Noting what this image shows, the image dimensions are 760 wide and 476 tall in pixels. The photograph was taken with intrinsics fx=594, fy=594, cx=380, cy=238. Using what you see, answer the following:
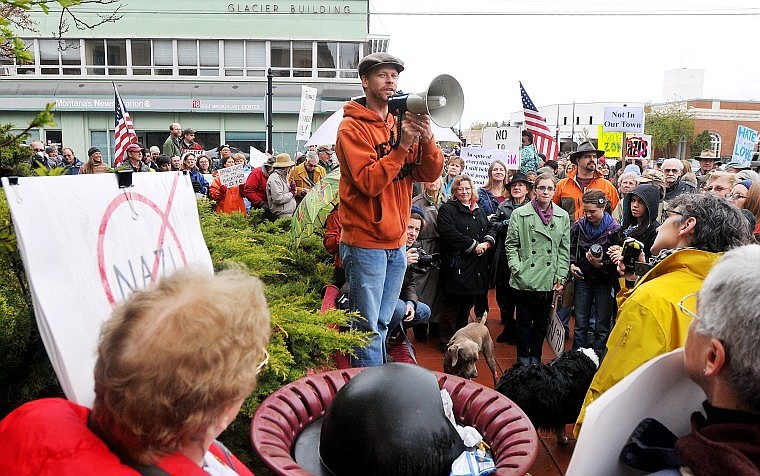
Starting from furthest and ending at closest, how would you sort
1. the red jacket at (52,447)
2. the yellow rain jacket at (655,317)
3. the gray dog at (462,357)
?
the gray dog at (462,357) → the yellow rain jacket at (655,317) → the red jacket at (52,447)

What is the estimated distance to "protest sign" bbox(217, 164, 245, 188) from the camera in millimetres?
9328

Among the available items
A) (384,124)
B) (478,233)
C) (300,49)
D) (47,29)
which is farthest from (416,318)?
(47,29)

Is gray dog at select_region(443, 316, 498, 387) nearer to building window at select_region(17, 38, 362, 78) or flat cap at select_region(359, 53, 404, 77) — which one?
flat cap at select_region(359, 53, 404, 77)

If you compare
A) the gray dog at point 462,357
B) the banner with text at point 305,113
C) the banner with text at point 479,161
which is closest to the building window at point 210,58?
the banner with text at point 305,113

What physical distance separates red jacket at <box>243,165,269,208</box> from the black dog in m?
5.76

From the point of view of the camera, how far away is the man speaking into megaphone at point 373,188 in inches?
125

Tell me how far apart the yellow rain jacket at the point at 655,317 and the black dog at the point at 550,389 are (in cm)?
128

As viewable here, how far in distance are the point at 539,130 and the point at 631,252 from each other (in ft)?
23.3

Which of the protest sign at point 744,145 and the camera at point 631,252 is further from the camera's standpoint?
the protest sign at point 744,145

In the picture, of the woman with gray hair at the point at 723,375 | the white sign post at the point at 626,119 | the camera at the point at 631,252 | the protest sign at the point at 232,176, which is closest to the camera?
the woman with gray hair at the point at 723,375

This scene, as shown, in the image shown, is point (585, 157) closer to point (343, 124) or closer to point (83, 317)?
point (343, 124)

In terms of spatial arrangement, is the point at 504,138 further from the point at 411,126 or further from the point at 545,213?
the point at 411,126

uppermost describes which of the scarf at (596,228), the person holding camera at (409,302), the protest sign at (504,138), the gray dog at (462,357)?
the protest sign at (504,138)

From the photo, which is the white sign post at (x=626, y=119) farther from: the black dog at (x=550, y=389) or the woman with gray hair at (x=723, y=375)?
the woman with gray hair at (x=723, y=375)
